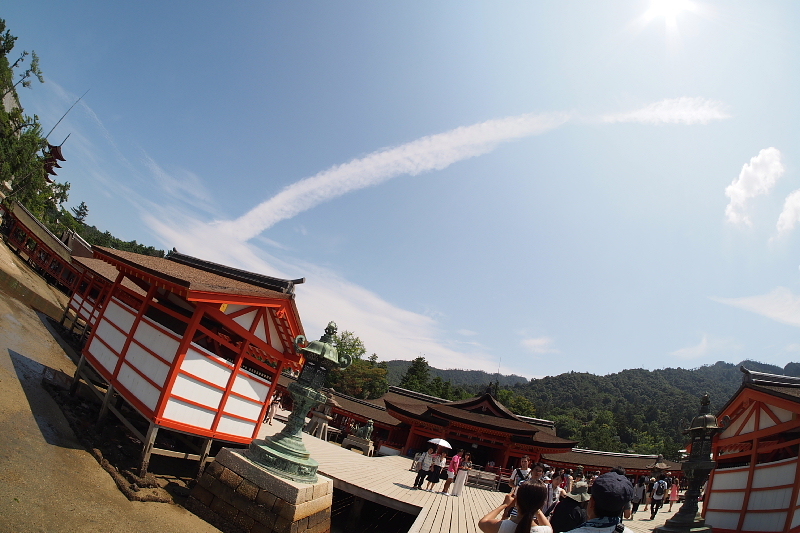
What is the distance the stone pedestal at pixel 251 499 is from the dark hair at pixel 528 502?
18.3ft

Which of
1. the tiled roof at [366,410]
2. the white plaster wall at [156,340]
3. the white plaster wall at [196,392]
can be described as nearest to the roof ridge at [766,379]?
the white plaster wall at [196,392]

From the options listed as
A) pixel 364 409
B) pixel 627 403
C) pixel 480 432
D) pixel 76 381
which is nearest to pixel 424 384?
pixel 364 409

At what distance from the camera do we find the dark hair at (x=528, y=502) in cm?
306

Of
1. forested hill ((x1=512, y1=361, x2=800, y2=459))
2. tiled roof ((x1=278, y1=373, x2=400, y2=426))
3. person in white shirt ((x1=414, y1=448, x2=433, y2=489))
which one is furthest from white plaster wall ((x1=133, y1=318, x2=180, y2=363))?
forested hill ((x1=512, y1=361, x2=800, y2=459))

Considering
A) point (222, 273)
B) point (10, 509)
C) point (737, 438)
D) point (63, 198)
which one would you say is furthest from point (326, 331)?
point (63, 198)

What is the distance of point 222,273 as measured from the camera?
13.7 m

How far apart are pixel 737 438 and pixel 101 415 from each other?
17003 millimetres

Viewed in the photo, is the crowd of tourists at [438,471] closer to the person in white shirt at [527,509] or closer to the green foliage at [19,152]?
the person in white shirt at [527,509]

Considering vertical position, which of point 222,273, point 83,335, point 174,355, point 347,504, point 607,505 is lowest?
point 347,504

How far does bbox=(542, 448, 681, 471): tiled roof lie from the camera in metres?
28.3

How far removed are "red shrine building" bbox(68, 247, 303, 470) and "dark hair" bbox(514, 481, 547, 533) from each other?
6723mm

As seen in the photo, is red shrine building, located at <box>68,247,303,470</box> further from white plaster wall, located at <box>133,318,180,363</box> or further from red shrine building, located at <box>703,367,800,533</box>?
red shrine building, located at <box>703,367,800,533</box>

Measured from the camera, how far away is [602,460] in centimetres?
3023

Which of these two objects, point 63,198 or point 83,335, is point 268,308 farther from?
point 63,198
